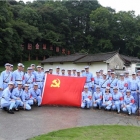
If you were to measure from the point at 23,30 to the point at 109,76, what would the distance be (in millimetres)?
32725

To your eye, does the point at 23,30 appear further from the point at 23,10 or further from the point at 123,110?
the point at 123,110

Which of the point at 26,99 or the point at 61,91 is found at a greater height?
the point at 61,91

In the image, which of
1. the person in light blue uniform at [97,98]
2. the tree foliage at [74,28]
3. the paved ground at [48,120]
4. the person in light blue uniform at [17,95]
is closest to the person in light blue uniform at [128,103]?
the paved ground at [48,120]

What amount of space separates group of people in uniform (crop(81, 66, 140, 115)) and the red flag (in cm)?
35

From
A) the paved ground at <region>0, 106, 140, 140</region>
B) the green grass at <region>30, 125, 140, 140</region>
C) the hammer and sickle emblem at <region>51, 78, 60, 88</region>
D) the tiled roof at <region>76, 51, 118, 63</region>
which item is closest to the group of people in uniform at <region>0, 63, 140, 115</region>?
the paved ground at <region>0, 106, 140, 140</region>

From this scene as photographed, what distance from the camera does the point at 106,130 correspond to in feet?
21.1

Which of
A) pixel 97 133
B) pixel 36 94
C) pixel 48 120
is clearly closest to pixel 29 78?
pixel 36 94

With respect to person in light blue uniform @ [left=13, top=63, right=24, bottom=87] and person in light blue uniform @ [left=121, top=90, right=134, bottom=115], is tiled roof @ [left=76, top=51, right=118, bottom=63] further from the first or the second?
person in light blue uniform @ [left=13, top=63, right=24, bottom=87]

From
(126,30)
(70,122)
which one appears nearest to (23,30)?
(126,30)

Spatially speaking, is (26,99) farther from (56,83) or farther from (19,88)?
(56,83)

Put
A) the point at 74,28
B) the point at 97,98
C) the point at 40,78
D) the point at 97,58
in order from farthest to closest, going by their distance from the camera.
Answer: the point at 74,28
the point at 97,58
the point at 40,78
the point at 97,98

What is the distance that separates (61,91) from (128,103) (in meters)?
2.88

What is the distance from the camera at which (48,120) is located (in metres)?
7.41

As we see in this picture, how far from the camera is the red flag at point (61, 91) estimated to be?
9273 mm
